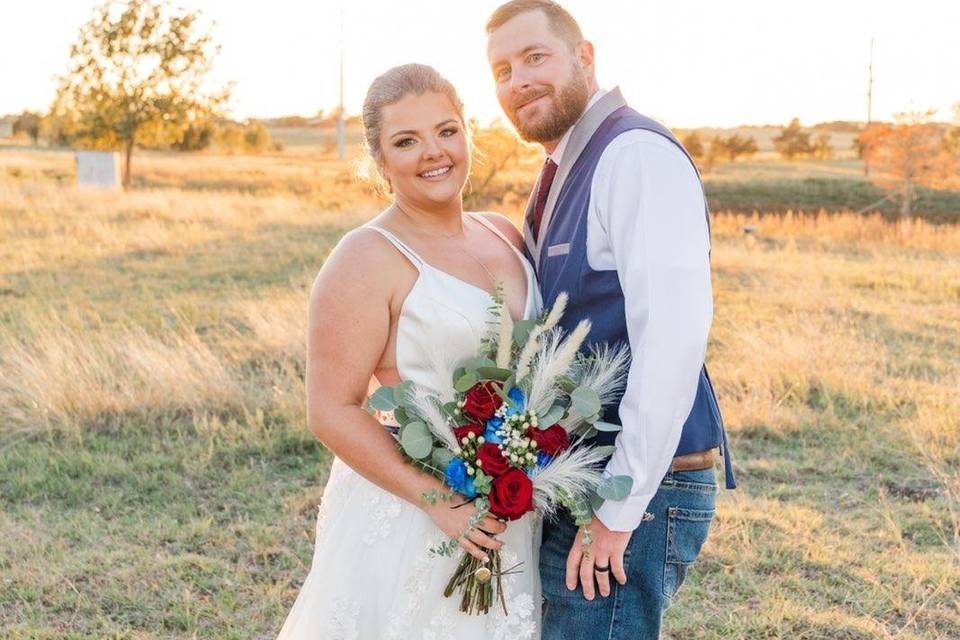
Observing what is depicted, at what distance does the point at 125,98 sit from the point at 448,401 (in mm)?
28784

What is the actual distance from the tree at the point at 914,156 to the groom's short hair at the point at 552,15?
2892 cm

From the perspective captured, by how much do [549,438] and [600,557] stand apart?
336mm

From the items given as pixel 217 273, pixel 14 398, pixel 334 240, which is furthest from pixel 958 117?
pixel 14 398

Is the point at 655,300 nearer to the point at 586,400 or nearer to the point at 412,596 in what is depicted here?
the point at 586,400

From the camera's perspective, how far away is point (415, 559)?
2566 mm

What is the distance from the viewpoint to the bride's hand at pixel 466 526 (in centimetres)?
237

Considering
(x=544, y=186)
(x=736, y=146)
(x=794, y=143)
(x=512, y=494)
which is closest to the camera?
(x=512, y=494)

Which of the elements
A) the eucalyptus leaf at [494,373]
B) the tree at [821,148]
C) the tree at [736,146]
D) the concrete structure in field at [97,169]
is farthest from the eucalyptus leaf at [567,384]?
the tree at [821,148]

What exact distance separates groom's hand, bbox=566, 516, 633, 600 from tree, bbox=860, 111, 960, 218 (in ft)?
96.4

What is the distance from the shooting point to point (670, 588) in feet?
8.19

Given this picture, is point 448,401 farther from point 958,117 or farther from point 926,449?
point 958,117

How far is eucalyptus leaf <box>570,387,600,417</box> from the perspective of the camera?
2.29 metres

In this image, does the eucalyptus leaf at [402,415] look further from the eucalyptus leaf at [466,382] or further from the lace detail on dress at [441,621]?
the lace detail on dress at [441,621]

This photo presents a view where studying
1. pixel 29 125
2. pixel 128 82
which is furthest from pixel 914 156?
pixel 29 125
